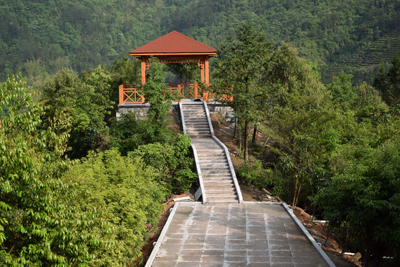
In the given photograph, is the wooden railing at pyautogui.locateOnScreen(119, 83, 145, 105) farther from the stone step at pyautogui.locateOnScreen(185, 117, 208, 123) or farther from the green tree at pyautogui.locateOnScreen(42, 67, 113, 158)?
the stone step at pyautogui.locateOnScreen(185, 117, 208, 123)

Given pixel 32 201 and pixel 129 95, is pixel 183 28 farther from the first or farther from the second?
pixel 32 201

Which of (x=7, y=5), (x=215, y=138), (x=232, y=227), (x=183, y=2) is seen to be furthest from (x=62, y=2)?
(x=232, y=227)

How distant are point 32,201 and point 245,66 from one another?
11.1 m

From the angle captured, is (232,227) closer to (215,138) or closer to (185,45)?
(215,138)

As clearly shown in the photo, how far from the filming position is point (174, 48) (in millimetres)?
20672

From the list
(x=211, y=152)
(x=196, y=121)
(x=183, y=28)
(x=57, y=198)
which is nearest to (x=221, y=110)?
(x=196, y=121)

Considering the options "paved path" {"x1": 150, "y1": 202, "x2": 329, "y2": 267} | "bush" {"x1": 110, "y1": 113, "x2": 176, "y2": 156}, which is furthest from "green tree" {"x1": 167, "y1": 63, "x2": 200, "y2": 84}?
"paved path" {"x1": 150, "y1": 202, "x2": 329, "y2": 267}

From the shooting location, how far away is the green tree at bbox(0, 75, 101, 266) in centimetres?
550

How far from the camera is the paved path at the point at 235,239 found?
8.68m

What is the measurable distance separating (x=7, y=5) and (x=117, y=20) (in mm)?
26778

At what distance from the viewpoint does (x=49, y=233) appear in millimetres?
5820

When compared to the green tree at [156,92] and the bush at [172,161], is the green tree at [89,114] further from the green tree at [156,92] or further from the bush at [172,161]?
the bush at [172,161]

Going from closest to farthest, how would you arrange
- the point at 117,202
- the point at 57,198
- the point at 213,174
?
the point at 57,198
the point at 117,202
the point at 213,174

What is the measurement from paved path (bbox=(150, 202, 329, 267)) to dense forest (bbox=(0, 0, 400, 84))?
126 ft
